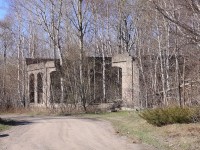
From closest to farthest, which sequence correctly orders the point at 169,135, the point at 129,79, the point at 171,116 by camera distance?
1. the point at 169,135
2. the point at 171,116
3. the point at 129,79

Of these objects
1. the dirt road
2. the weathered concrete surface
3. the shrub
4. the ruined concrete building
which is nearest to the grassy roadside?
the shrub

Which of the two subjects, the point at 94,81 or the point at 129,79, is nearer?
the point at 129,79

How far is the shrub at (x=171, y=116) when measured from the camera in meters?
18.8

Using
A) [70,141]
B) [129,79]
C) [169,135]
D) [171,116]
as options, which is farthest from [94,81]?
[169,135]

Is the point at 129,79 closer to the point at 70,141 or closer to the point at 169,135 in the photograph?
the point at 169,135

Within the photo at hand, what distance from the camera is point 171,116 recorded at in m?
19.2

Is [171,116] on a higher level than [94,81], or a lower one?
lower

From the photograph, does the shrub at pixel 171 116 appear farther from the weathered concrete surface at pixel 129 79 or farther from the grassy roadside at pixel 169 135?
the weathered concrete surface at pixel 129 79

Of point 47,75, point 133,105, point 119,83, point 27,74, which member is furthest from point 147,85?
point 27,74

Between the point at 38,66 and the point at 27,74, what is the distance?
4.04 m

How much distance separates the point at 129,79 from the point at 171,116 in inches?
604

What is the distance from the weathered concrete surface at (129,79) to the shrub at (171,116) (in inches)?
517

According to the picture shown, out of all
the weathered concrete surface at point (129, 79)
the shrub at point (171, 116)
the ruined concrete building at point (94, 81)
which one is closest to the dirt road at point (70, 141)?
the shrub at point (171, 116)

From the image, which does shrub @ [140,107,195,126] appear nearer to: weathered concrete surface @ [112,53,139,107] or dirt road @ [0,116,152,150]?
dirt road @ [0,116,152,150]
